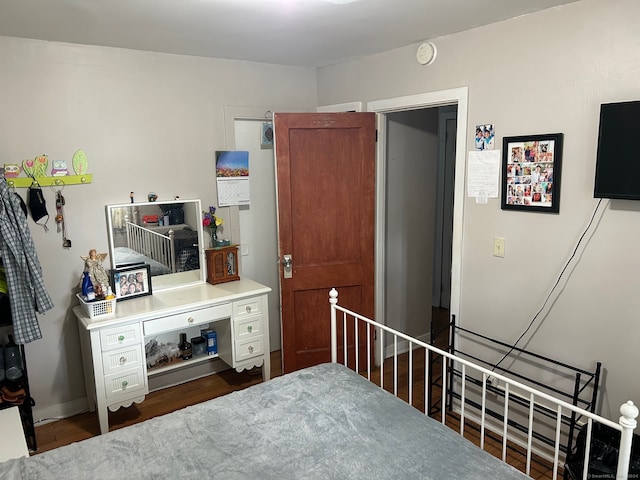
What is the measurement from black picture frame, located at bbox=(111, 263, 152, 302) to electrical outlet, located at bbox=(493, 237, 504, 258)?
223cm

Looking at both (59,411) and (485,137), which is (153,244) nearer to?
(59,411)

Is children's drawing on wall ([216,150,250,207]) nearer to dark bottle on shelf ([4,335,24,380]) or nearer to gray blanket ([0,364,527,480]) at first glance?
dark bottle on shelf ([4,335,24,380])

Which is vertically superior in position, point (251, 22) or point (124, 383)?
point (251, 22)

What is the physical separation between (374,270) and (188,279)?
141 centimetres

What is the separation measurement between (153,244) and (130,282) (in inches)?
12.5

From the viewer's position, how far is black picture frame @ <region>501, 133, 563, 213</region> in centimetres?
230

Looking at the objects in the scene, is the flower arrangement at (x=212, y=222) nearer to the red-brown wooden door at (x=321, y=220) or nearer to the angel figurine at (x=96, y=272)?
the red-brown wooden door at (x=321, y=220)

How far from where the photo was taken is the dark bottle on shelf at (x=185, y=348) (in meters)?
3.28

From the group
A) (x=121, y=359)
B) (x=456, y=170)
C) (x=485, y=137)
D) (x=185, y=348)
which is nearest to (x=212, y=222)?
(x=185, y=348)

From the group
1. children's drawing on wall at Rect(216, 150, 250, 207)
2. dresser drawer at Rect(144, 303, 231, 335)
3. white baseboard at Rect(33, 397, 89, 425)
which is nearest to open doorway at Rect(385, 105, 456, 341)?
children's drawing on wall at Rect(216, 150, 250, 207)

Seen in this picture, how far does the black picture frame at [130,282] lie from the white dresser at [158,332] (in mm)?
50

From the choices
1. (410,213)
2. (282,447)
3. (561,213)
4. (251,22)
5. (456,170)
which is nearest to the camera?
(282,447)

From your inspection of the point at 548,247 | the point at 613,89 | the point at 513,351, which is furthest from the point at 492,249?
the point at 613,89

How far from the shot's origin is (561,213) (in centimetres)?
231
